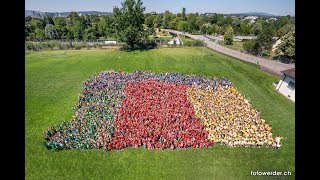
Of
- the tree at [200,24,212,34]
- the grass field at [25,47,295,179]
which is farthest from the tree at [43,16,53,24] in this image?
the tree at [200,24,212,34]

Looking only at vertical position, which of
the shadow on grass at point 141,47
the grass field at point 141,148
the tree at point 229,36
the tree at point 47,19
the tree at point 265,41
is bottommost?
the grass field at point 141,148

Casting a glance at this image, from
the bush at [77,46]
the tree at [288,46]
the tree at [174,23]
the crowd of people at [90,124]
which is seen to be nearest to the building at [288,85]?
the tree at [288,46]

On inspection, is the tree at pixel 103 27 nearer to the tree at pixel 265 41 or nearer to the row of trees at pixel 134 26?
the row of trees at pixel 134 26

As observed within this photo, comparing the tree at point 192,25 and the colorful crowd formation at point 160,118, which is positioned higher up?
the tree at point 192,25

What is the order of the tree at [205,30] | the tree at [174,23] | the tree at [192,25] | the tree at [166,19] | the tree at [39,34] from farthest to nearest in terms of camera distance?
the tree at [166,19]
the tree at [174,23]
the tree at [192,25]
the tree at [205,30]
the tree at [39,34]

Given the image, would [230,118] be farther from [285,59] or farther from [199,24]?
[199,24]

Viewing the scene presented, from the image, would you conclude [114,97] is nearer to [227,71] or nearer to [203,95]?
[203,95]
